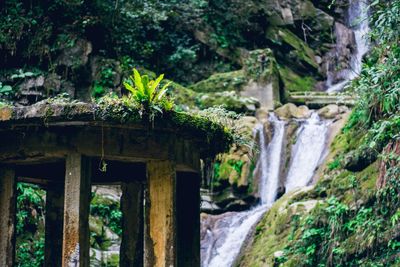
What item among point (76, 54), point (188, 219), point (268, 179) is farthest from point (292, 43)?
point (188, 219)

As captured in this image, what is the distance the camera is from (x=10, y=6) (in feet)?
66.2

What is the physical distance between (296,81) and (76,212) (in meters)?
21.4

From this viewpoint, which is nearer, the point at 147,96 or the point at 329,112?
the point at 147,96

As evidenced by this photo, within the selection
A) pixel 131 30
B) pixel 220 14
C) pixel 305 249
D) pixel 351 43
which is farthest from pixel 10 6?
pixel 351 43

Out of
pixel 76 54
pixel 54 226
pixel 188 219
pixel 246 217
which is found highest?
pixel 76 54

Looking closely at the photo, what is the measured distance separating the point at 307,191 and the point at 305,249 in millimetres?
2142

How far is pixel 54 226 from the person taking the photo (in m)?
11.1

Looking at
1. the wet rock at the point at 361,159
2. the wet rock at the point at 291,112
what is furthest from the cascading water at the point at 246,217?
the wet rock at the point at 361,159

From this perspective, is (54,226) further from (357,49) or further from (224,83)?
(357,49)

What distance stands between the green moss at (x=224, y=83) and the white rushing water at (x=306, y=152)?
333 cm

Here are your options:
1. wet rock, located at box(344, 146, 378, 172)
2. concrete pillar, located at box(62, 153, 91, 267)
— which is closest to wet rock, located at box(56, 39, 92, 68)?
wet rock, located at box(344, 146, 378, 172)

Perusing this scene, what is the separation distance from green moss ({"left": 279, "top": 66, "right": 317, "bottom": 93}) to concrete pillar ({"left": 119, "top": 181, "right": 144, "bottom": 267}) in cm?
1746

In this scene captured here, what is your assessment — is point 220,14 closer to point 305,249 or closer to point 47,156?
point 305,249

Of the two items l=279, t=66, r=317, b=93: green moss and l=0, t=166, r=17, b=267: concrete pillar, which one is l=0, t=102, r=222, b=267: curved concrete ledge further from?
l=279, t=66, r=317, b=93: green moss
